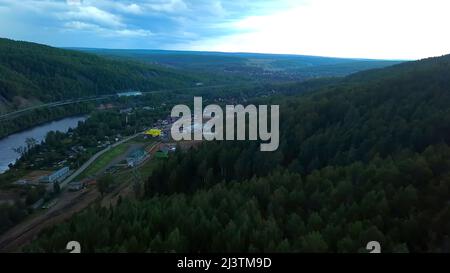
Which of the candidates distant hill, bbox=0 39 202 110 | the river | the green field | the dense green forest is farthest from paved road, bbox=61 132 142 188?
distant hill, bbox=0 39 202 110

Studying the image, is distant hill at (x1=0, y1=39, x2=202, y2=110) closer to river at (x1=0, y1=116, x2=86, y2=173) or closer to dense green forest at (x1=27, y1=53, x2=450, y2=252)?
river at (x1=0, y1=116, x2=86, y2=173)

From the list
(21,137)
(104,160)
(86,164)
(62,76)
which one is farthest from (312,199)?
(62,76)

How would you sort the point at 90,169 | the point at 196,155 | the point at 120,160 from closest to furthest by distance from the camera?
the point at 196,155 → the point at 90,169 → the point at 120,160

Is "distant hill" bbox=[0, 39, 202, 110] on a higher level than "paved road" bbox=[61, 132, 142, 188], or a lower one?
higher

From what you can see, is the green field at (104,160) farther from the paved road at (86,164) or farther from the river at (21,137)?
the river at (21,137)
